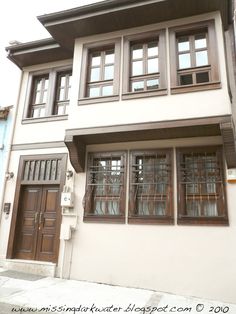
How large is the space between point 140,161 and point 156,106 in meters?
1.30

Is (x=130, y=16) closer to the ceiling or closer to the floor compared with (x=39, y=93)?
closer to the ceiling

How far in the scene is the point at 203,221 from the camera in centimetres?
509

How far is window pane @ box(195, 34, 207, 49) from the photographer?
5.71 meters

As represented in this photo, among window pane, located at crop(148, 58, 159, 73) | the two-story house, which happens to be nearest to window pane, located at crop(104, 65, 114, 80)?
the two-story house

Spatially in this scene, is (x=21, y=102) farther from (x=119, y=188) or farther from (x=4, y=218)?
(x=119, y=188)

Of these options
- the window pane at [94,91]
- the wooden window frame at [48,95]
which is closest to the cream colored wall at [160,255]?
the window pane at [94,91]

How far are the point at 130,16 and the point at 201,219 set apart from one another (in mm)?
4701

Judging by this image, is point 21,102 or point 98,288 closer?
point 98,288

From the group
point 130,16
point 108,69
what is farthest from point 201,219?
point 130,16

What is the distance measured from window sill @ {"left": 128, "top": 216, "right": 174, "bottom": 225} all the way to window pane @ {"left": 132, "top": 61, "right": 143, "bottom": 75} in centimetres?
334

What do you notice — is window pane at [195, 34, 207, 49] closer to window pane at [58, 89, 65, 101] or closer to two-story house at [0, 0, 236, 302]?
two-story house at [0, 0, 236, 302]

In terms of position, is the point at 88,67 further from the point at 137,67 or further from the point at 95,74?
the point at 137,67

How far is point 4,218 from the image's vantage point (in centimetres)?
678

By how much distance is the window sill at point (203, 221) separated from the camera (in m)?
4.96
